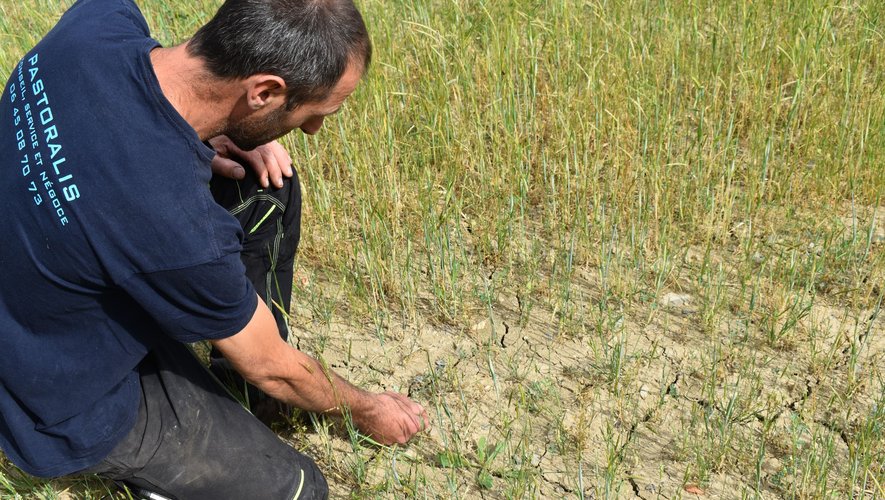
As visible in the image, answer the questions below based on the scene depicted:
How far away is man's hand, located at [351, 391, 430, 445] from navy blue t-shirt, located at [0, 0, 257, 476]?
61 cm

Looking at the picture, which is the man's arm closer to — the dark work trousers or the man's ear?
the dark work trousers

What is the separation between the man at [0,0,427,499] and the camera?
1850mm

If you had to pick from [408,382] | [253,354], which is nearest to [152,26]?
[408,382]

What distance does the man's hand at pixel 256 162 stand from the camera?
2.54 m

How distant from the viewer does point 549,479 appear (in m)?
2.46

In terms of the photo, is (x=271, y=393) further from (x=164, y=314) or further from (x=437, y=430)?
(x=437, y=430)

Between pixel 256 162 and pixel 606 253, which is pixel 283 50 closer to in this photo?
pixel 256 162

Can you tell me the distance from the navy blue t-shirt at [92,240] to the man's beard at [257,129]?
0.23 m

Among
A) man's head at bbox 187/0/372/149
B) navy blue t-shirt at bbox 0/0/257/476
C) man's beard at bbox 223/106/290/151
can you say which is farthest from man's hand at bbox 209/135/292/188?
navy blue t-shirt at bbox 0/0/257/476

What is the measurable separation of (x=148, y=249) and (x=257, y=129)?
483mm

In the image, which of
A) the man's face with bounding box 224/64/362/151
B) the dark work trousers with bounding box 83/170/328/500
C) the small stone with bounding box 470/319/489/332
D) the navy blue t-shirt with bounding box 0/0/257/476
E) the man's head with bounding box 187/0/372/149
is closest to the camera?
the navy blue t-shirt with bounding box 0/0/257/476

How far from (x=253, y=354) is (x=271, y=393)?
0.66 ft

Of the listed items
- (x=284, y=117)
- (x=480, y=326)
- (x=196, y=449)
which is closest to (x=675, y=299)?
(x=480, y=326)

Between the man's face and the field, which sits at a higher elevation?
the man's face
